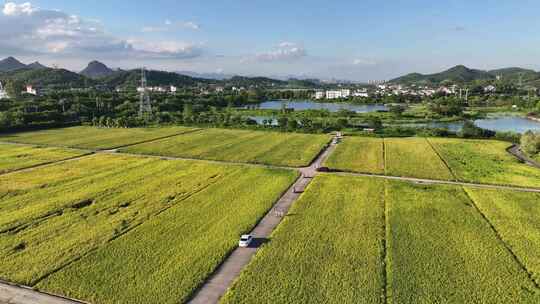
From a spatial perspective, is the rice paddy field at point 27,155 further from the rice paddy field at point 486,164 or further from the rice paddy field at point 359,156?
the rice paddy field at point 486,164

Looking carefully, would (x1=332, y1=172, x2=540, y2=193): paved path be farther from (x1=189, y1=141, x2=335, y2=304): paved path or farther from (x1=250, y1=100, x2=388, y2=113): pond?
(x1=250, y1=100, x2=388, y2=113): pond

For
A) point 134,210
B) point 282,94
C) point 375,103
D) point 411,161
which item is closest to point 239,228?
point 134,210

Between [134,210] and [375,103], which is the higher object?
[375,103]

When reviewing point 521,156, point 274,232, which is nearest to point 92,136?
point 274,232

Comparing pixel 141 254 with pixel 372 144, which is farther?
pixel 372 144

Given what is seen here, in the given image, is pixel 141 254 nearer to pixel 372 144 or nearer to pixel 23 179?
pixel 23 179

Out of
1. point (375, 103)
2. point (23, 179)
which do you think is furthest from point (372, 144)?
point (375, 103)

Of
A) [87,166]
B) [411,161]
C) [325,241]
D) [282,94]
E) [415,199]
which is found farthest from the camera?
[282,94]

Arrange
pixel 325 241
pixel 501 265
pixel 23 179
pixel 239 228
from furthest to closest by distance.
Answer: pixel 23 179 < pixel 239 228 < pixel 325 241 < pixel 501 265
